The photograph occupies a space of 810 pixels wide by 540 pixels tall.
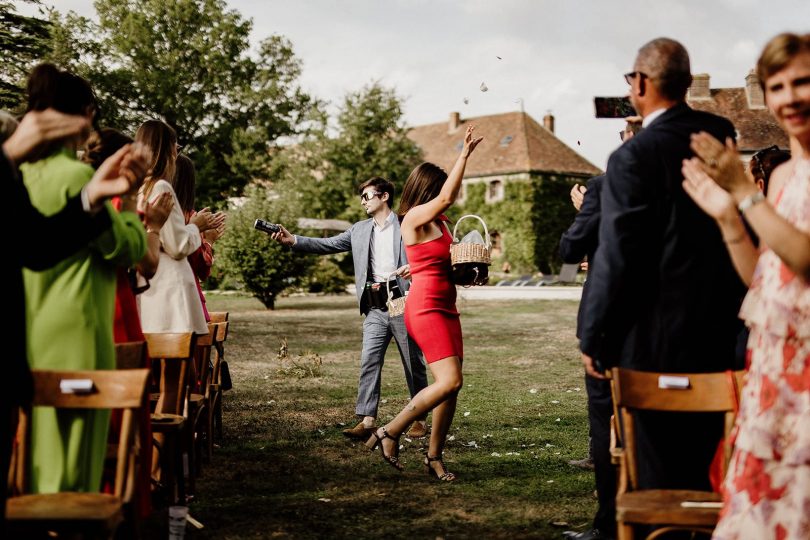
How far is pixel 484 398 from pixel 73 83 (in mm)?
7094

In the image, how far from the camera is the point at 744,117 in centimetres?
5244

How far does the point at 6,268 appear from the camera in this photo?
2.57 meters

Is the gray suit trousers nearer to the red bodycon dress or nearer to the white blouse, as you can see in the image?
the red bodycon dress

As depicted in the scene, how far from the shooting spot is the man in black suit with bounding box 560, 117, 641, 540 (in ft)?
15.0

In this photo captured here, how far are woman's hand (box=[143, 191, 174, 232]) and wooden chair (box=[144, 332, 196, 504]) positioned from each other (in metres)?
0.78

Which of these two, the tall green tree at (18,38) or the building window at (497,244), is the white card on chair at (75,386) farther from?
the building window at (497,244)

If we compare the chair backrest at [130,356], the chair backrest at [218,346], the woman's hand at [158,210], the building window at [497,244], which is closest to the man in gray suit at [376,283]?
the chair backrest at [218,346]

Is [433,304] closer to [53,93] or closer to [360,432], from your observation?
[360,432]

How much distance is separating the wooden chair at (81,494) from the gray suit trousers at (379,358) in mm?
4334

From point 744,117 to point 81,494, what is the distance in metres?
54.7

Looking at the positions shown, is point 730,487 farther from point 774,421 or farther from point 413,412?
point 413,412

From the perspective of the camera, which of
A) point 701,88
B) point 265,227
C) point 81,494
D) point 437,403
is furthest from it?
point 701,88

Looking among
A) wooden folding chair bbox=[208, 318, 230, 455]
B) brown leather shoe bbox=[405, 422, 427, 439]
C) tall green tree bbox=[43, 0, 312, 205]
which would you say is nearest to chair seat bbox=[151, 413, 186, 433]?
wooden folding chair bbox=[208, 318, 230, 455]

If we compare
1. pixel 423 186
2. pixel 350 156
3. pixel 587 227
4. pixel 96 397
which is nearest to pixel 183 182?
pixel 423 186
